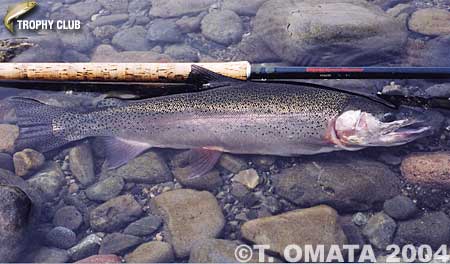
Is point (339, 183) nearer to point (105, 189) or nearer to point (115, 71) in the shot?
point (105, 189)

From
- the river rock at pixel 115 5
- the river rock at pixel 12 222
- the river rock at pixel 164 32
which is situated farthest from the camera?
the river rock at pixel 115 5

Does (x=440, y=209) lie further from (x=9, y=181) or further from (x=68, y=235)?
(x=9, y=181)

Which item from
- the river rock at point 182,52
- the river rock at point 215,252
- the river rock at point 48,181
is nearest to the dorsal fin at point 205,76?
the river rock at point 182,52

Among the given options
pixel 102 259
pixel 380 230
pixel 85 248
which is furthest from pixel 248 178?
pixel 85 248

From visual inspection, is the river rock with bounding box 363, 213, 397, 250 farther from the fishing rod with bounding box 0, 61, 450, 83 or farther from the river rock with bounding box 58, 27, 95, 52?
the river rock with bounding box 58, 27, 95, 52

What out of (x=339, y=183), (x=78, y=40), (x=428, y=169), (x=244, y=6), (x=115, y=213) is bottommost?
(x=115, y=213)

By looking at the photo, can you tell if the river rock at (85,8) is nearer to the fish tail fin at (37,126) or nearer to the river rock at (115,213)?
the fish tail fin at (37,126)

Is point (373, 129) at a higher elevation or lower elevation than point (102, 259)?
higher
